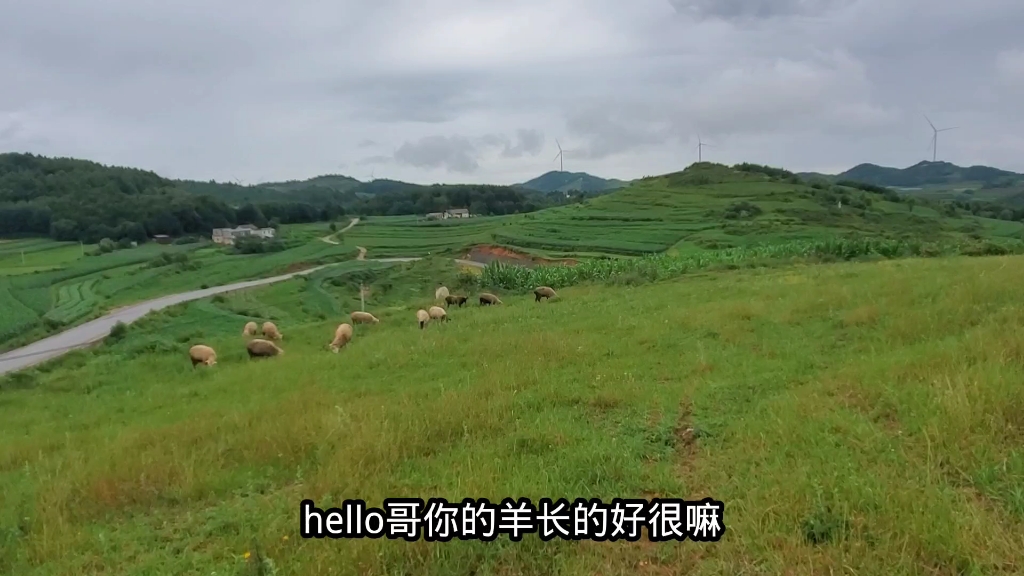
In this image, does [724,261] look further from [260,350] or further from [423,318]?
[260,350]

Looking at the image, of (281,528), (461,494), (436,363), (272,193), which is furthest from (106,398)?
(272,193)

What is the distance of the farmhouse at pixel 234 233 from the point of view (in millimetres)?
81375

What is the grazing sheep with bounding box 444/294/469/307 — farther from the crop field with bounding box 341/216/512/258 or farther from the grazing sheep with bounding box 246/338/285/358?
the crop field with bounding box 341/216/512/258

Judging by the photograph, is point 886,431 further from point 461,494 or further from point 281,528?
point 281,528

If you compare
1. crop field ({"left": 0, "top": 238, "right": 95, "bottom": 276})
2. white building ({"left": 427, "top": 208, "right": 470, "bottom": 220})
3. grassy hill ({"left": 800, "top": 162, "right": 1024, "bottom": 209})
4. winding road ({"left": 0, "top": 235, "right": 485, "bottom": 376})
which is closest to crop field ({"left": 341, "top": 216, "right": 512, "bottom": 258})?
white building ({"left": 427, "top": 208, "right": 470, "bottom": 220})

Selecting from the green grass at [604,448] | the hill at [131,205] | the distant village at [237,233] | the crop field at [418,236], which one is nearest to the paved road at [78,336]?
the green grass at [604,448]

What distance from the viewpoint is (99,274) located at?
5803cm

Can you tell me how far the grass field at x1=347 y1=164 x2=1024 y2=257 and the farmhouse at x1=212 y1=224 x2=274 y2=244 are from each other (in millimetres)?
11185

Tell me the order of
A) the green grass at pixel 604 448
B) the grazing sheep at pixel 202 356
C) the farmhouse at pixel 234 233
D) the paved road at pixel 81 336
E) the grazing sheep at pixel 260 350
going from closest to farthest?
the green grass at pixel 604 448 < the grazing sheep at pixel 202 356 < the grazing sheep at pixel 260 350 < the paved road at pixel 81 336 < the farmhouse at pixel 234 233

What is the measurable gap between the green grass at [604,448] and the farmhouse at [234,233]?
72.8m

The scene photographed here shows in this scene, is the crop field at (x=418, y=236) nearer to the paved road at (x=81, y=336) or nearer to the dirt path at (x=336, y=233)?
the dirt path at (x=336, y=233)

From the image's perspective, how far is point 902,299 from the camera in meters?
12.5

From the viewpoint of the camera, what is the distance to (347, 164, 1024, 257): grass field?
176 feet

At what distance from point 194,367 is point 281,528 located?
44.7 feet
